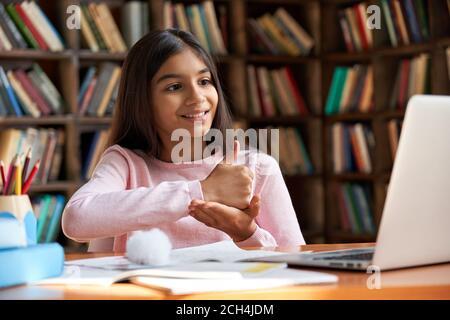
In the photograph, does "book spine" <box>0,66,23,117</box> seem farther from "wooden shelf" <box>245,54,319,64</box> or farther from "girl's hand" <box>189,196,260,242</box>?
"girl's hand" <box>189,196,260,242</box>

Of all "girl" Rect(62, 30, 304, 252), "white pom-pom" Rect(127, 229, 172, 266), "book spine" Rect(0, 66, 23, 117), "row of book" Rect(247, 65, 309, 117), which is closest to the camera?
"white pom-pom" Rect(127, 229, 172, 266)

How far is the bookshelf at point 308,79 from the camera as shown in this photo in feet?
11.8

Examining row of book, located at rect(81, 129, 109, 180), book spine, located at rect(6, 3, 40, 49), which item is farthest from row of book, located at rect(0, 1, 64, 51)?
row of book, located at rect(81, 129, 109, 180)

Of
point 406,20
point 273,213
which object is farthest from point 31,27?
point 273,213

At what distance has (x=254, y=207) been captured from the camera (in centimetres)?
155

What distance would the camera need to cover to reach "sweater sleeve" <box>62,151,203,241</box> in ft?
4.83

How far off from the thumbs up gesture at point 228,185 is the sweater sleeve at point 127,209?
22mm

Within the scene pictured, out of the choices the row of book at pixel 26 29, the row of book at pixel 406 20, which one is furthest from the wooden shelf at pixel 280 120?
the row of book at pixel 26 29

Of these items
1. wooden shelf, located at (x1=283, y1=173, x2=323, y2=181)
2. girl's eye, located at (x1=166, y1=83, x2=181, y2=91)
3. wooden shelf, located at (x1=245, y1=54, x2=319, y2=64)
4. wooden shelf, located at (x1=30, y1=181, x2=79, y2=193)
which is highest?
wooden shelf, located at (x1=245, y1=54, x2=319, y2=64)

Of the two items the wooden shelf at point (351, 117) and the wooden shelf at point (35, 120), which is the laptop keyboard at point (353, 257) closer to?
the wooden shelf at point (35, 120)

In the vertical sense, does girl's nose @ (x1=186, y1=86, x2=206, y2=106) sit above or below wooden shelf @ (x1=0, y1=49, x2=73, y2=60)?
below

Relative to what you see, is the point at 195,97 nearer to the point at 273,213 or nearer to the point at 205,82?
the point at 205,82

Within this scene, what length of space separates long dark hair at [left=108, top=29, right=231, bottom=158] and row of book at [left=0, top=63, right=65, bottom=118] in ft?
5.59

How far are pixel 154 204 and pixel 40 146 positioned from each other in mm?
2213
